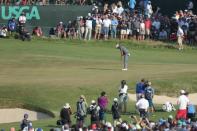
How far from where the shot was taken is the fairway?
1710 inches

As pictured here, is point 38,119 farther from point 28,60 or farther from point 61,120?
point 28,60

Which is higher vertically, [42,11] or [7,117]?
[42,11]

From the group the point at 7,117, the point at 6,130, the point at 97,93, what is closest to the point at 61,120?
the point at 6,130

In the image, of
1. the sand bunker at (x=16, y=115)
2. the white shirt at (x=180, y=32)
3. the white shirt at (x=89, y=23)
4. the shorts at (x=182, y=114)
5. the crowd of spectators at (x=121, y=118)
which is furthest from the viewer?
the white shirt at (x=89, y=23)

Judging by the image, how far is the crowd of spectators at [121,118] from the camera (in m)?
32.1

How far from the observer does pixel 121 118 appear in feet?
127

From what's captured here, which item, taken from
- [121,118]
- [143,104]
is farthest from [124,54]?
[143,104]

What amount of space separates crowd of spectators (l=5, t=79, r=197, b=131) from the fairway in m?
1.63

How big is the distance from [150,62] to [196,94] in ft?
26.6

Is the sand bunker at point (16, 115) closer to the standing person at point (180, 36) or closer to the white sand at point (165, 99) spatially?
the white sand at point (165, 99)

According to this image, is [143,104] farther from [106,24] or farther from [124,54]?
[106,24]

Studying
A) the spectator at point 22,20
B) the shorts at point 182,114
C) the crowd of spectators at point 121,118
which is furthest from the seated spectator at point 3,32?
the shorts at point 182,114

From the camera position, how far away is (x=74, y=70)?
49.9 m

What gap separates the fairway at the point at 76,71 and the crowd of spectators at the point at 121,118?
163 centimetres
